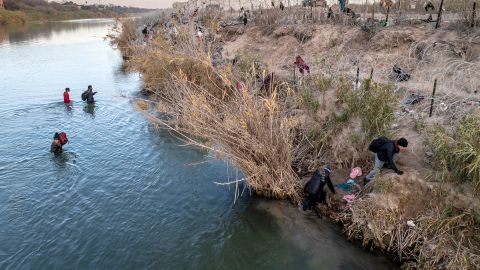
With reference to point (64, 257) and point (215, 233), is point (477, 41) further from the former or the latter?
point (64, 257)

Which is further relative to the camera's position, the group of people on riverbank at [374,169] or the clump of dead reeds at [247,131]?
the clump of dead reeds at [247,131]

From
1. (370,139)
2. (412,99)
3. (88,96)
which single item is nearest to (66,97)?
(88,96)

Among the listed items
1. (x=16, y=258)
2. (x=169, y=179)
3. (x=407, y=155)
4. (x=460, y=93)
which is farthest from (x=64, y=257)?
(x=460, y=93)

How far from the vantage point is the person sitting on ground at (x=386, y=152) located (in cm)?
940

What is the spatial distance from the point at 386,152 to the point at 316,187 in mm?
1901

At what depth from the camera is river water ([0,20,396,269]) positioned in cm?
909

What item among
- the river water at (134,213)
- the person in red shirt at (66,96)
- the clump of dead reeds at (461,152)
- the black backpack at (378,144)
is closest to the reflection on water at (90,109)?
the person in red shirt at (66,96)

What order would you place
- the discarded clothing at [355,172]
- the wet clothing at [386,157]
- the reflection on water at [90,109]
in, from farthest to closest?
1. the reflection on water at [90,109]
2. the discarded clothing at [355,172]
3. the wet clothing at [386,157]

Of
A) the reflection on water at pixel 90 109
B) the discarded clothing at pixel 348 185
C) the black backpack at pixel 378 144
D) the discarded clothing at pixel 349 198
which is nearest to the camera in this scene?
the black backpack at pixel 378 144

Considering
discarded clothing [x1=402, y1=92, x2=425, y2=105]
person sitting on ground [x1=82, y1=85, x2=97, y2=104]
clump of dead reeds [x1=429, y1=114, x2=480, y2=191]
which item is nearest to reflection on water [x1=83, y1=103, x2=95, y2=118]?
person sitting on ground [x1=82, y1=85, x2=97, y2=104]

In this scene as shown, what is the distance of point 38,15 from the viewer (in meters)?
93.9

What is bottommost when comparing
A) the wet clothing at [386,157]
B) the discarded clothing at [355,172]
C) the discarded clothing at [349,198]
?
Result: the discarded clothing at [349,198]

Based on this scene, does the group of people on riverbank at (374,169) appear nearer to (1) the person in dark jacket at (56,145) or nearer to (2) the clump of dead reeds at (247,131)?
(2) the clump of dead reeds at (247,131)

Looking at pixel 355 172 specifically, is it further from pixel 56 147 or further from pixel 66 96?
pixel 66 96
